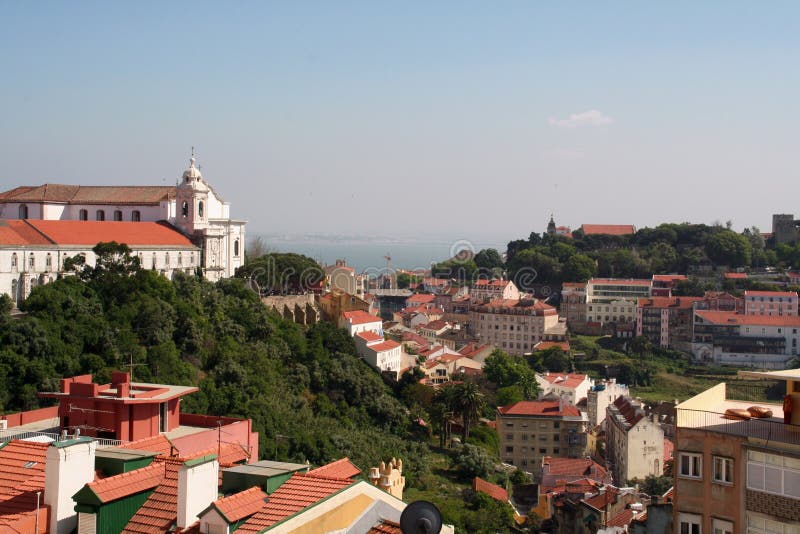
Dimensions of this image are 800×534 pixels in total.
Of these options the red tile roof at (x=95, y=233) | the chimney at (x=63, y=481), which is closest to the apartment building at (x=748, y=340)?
the red tile roof at (x=95, y=233)

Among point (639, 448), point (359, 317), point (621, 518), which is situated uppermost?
point (359, 317)

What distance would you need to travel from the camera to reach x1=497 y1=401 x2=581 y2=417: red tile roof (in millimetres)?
43594

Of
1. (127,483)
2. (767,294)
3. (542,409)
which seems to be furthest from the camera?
(767,294)

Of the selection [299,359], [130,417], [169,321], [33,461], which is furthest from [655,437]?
[33,461]

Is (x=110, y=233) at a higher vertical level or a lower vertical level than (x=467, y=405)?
higher

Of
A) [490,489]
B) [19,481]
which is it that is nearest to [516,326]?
[490,489]

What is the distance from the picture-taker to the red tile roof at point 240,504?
8.62 metres

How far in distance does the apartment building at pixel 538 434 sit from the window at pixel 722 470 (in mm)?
34594

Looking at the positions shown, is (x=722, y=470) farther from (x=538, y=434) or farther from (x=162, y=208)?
(x=162, y=208)

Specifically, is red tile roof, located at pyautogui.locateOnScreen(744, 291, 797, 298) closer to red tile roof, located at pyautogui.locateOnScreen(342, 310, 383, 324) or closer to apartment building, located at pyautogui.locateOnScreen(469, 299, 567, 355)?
apartment building, located at pyautogui.locateOnScreen(469, 299, 567, 355)

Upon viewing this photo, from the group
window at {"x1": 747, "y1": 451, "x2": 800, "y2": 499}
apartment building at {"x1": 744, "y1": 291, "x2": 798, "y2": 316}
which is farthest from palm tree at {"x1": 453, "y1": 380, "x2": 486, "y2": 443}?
apartment building at {"x1": 744, "y1": 291, "x2": 798, "y2": 316}

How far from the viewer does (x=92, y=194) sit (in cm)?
4719

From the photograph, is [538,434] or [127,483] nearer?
[127,483]

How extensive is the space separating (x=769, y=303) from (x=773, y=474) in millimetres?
68576
